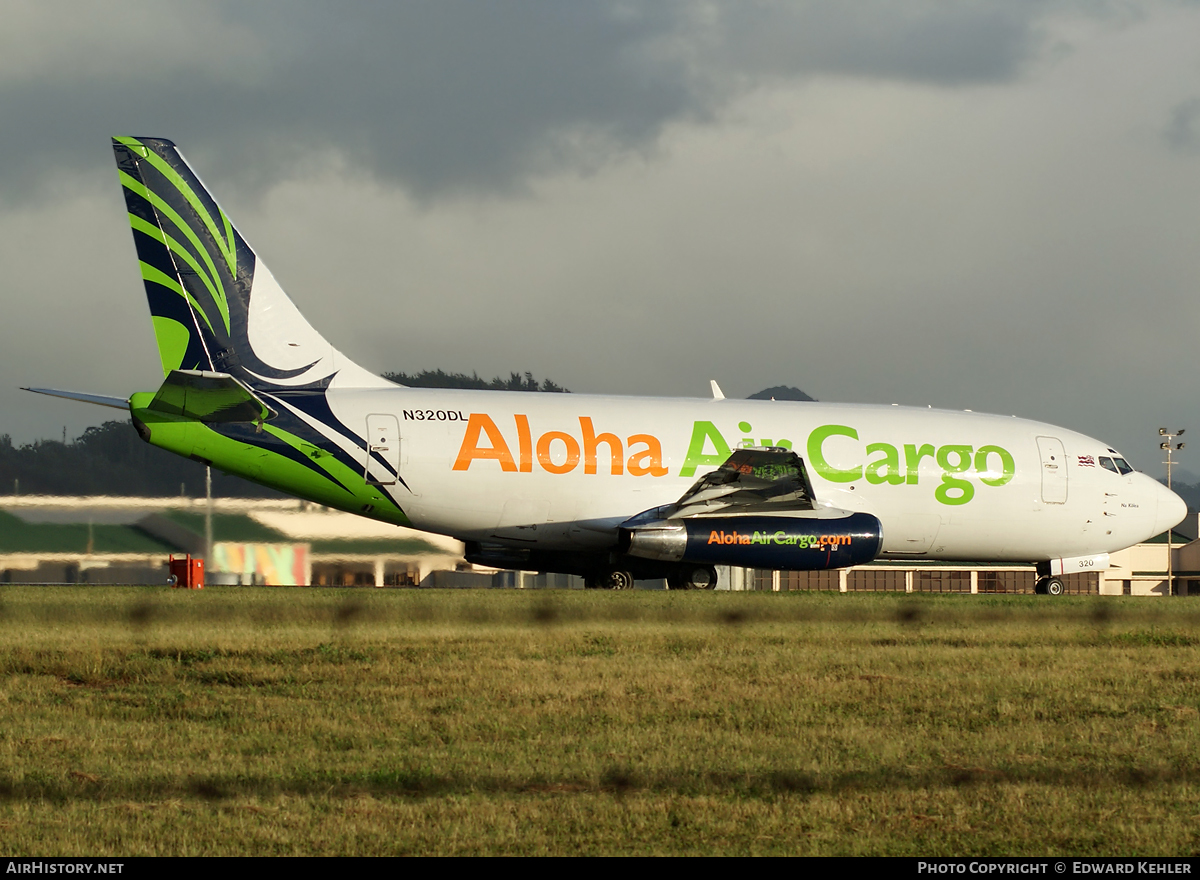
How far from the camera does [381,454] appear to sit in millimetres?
22188

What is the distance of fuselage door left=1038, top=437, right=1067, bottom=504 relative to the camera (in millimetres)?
26359

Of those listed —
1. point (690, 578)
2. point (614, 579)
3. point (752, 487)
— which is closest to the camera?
point (752, 487)

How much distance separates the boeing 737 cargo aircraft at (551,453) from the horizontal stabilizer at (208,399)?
0.11ft

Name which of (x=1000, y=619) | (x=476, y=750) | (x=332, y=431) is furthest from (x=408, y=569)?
(x=476, y=750)

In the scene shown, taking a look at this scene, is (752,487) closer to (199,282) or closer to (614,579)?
(614,579)

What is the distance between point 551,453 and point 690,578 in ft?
14.1

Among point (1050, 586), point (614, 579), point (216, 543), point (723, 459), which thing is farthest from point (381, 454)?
point (1050, 586)

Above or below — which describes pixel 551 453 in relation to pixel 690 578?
above

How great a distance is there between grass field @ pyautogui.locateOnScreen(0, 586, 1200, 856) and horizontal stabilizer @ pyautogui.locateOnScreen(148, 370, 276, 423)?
4.03m

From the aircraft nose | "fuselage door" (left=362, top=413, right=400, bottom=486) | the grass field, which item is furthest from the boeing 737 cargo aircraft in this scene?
the grass field

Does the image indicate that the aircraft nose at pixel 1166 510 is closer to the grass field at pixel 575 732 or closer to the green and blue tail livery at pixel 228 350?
the grass field at pixel 575 732

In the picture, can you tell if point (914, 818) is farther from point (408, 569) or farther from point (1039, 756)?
point (408, 569)

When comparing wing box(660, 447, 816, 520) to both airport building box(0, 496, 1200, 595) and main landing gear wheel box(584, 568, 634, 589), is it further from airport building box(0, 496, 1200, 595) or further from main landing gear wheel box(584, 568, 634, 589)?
airport building box(0, 496, 1200, 595)

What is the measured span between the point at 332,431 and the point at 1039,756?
1532 cm
